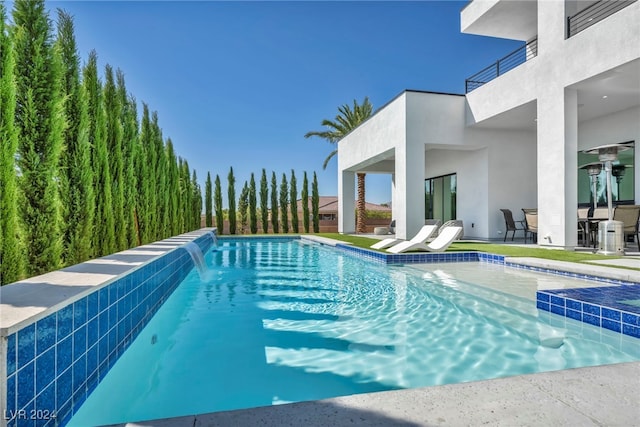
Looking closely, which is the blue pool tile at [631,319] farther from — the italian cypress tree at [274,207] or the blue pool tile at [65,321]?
the italian cypress tree at [274,207]

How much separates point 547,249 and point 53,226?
10263 millimetres

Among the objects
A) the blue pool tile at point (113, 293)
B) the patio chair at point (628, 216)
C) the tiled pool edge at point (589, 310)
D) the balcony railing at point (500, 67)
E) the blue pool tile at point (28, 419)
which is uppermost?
the balcony railing at point (500, 67)

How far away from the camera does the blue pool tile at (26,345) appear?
5.76ft

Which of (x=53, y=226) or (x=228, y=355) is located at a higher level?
(x=53, y=226)

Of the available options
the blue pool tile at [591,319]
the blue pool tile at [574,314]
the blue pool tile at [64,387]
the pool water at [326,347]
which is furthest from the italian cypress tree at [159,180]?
the blue pool tile at [591,319]

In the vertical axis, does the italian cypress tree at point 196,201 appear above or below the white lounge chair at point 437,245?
above

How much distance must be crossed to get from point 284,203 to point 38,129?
835 inches

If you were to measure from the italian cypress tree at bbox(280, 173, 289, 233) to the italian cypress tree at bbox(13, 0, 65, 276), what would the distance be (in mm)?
20801

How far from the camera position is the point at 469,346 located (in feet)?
11.0

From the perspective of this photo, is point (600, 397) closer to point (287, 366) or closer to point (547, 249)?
point (287, 366)

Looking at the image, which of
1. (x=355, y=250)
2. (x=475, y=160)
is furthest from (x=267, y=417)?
(x=475, y=160)

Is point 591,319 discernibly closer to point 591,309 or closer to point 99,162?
point 591,309

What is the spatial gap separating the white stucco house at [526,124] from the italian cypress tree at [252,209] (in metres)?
11.5

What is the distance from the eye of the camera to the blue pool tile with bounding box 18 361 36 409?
1.74 metres
